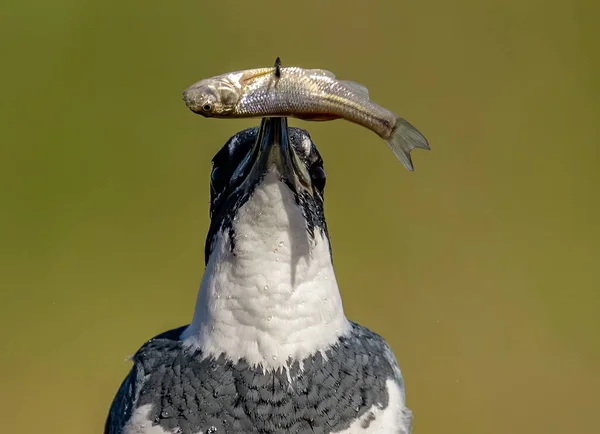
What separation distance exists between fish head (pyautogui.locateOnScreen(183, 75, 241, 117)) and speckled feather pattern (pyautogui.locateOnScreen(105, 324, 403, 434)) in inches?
30.2

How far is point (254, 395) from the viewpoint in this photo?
2389mm

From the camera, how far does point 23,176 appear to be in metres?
6.47

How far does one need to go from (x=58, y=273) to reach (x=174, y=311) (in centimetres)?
92

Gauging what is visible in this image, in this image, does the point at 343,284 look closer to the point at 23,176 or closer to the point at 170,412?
the point at 23,176

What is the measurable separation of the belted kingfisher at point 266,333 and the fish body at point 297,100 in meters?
0.18

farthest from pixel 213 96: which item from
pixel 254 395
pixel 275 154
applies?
pixel 254 395

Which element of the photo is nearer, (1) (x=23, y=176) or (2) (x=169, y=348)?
(2) (x=169, y=348)

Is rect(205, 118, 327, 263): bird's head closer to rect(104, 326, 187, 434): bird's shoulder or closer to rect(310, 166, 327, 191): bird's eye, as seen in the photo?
rect(310, 166, 327, 191): bird's eye

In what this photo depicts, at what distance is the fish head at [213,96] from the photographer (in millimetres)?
1983

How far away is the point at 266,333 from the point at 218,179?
0.49 metres

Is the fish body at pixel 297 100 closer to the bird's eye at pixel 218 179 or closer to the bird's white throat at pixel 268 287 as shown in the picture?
the bird's white throat at pixel 268 287

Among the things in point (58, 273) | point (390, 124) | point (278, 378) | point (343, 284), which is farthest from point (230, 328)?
point (58, 273)

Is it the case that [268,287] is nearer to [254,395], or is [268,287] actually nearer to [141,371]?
[254,395]

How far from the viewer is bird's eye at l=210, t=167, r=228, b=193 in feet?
8.38
